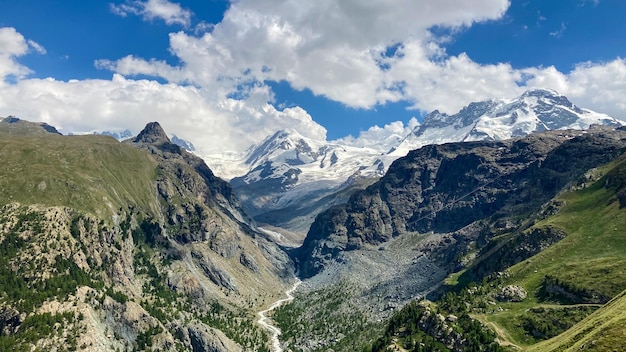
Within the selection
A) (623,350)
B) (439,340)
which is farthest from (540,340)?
(623,350)

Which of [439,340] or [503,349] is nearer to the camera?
[503,349]

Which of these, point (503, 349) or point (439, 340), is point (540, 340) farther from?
point (439, 340)

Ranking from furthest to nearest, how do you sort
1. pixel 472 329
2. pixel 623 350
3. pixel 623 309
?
pixel 472 329, pixel 623 309, pixel 623 350

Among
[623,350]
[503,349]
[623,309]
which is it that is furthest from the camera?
[503,349]

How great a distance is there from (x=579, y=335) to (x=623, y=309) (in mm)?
13361

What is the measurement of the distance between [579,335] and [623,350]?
33.4 meters

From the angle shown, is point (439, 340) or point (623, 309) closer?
point (623, 309)

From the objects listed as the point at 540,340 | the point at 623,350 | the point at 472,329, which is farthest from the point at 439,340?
the point at 623,350

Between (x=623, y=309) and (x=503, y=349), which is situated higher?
(x=623, y=309)

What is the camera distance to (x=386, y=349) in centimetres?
19538

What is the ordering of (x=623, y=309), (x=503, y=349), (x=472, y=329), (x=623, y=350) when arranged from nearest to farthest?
1. (x=623, y=350)
2. (x=623, y=309)
3. (x=503, y=349)
4. (x=472, y=329)

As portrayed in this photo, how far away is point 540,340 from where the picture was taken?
633ft

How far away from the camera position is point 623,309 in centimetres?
13338

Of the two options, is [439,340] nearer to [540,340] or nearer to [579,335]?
[540,340]
